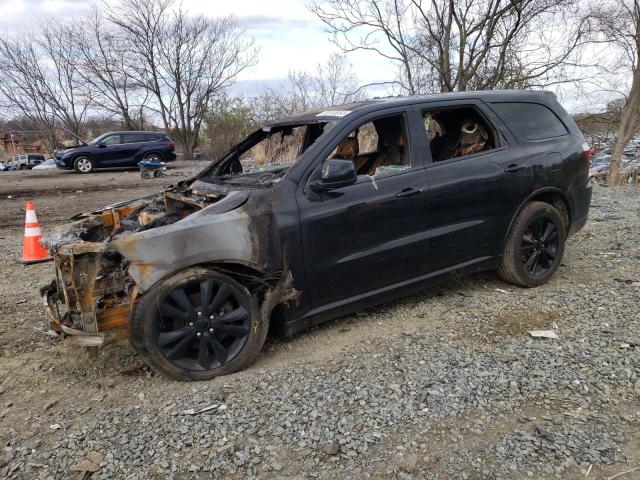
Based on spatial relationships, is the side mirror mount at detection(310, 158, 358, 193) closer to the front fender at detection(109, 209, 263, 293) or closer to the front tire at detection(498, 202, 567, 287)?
the front fender at detection(109, 209, 263, 293)

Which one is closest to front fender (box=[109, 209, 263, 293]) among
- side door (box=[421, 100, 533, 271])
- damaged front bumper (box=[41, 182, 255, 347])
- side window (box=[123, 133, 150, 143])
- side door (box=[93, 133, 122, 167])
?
damaged front bumper (box=[41, 182, 255, 347])

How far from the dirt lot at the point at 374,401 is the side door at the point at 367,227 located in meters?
0.44

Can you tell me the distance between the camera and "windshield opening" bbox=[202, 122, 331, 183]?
12.7 ft

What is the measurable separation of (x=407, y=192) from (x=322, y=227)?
2.52ft

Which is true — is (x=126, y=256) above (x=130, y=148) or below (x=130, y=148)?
below

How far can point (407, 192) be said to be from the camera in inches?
144

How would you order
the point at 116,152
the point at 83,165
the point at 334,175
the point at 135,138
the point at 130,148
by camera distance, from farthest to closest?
the point at 135,138 → the point at 130,148 → the point at 116,152 → the point at 83,165 → the point at 334,175

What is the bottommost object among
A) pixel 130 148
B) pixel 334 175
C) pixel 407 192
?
pixel 407 192

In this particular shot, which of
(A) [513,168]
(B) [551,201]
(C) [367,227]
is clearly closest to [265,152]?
(C) [367,227]

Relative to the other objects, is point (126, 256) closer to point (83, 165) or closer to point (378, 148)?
point (378, 148)

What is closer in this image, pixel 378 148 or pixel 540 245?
pixel 378 148

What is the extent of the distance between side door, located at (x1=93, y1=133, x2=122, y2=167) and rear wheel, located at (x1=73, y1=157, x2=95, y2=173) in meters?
0.29

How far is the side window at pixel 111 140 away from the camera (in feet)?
63.1

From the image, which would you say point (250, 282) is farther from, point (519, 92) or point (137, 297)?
point (519, 92)
